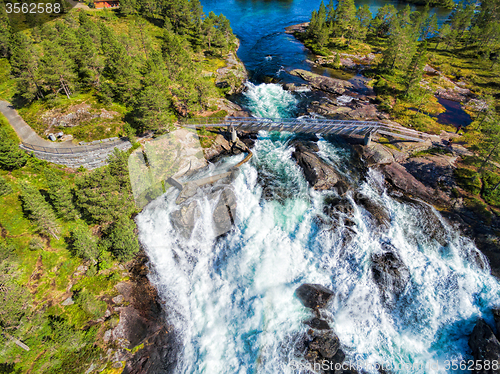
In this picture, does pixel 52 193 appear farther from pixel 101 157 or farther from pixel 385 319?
pixel 385 319

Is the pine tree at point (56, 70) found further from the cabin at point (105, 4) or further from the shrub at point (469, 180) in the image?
the cabin at point (105, 4)

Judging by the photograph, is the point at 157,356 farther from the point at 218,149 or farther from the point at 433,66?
the point at 433,66

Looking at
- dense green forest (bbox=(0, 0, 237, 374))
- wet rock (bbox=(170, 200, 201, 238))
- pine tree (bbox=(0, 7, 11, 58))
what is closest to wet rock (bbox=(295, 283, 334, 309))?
wet rock (bbox=(170, 200, 201, 238))

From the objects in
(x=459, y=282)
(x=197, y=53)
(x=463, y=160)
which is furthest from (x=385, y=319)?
(x=197, y=53)

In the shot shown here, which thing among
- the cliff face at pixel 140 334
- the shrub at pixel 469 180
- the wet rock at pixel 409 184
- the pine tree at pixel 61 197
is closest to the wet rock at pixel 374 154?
the wet rock at pixel 409 184

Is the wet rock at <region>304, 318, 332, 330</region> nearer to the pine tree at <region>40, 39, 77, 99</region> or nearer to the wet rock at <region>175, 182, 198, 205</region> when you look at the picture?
the wet rock at <region>175, 182, 198, 205</region>
